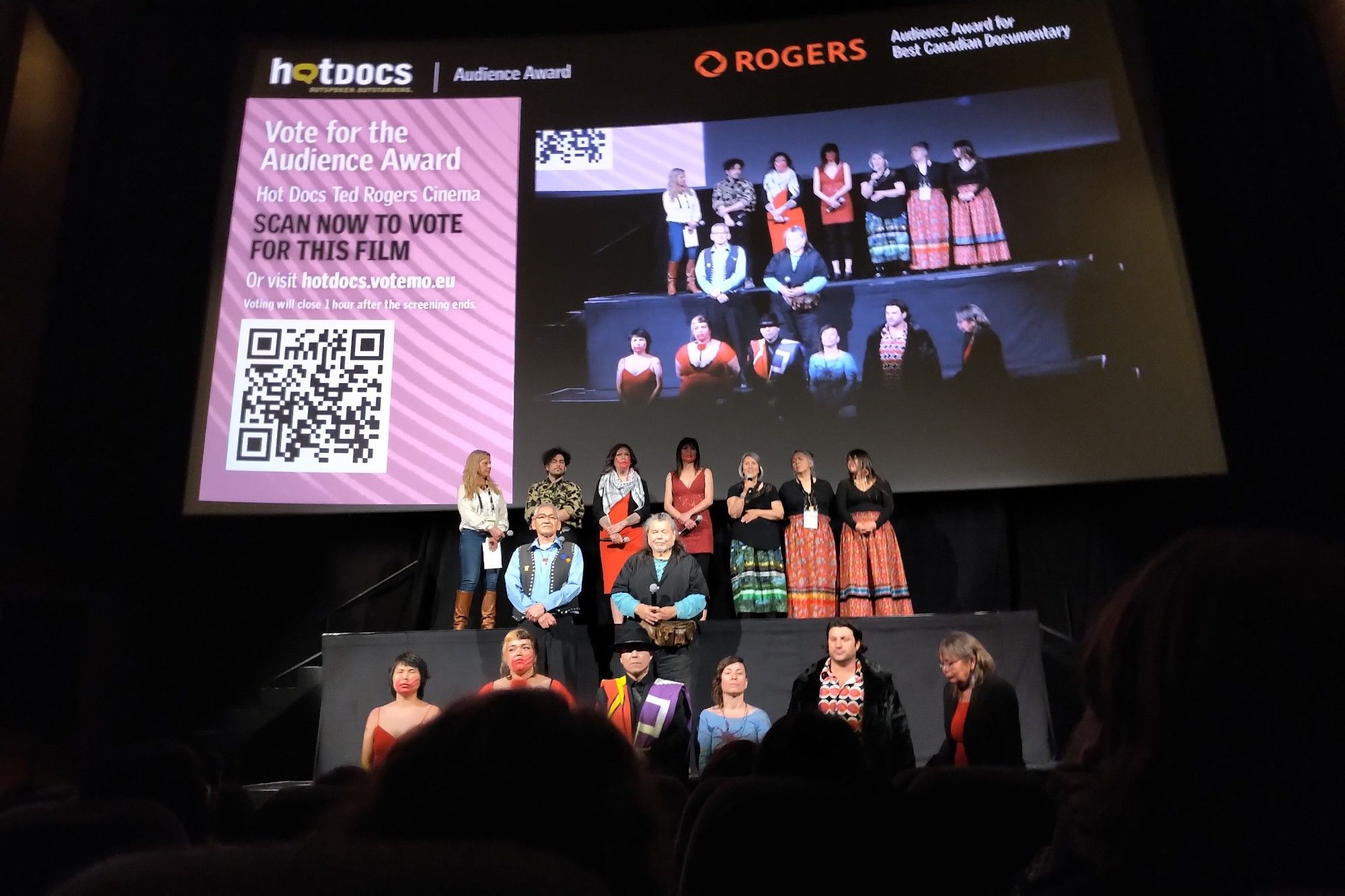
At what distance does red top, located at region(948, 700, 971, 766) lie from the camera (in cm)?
409

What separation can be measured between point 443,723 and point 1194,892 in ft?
2.39

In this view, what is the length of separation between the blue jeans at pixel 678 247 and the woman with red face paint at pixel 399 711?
11.0ft

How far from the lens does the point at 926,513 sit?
22.4 ft

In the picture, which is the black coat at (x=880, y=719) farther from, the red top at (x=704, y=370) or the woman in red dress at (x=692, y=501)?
the red top at (x=704, y=370)

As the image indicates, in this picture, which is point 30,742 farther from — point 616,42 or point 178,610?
point 616,42

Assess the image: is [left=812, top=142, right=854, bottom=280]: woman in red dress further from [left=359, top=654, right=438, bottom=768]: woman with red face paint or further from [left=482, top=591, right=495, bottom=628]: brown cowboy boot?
[left=359, top=654, right=438, bottom=768]: woman with red face paint

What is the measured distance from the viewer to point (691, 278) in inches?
269

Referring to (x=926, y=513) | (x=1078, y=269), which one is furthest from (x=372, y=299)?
(x=1078, y=269)

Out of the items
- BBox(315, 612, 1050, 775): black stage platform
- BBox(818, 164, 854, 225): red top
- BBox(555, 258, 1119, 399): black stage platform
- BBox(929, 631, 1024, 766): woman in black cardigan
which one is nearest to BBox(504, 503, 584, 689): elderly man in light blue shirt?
BBox(315, 612, 1050, 775): black stage platform

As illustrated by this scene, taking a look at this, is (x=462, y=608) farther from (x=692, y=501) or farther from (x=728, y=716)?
(x=728, y=716)

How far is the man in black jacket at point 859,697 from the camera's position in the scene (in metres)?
4.21

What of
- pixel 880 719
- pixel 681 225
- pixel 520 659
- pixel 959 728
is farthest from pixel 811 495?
pixel 681 225

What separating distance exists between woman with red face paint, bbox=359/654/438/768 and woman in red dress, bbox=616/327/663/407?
2.38m

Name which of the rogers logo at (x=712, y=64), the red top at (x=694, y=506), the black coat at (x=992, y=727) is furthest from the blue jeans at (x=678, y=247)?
the black coat at (x=992, y=727)
